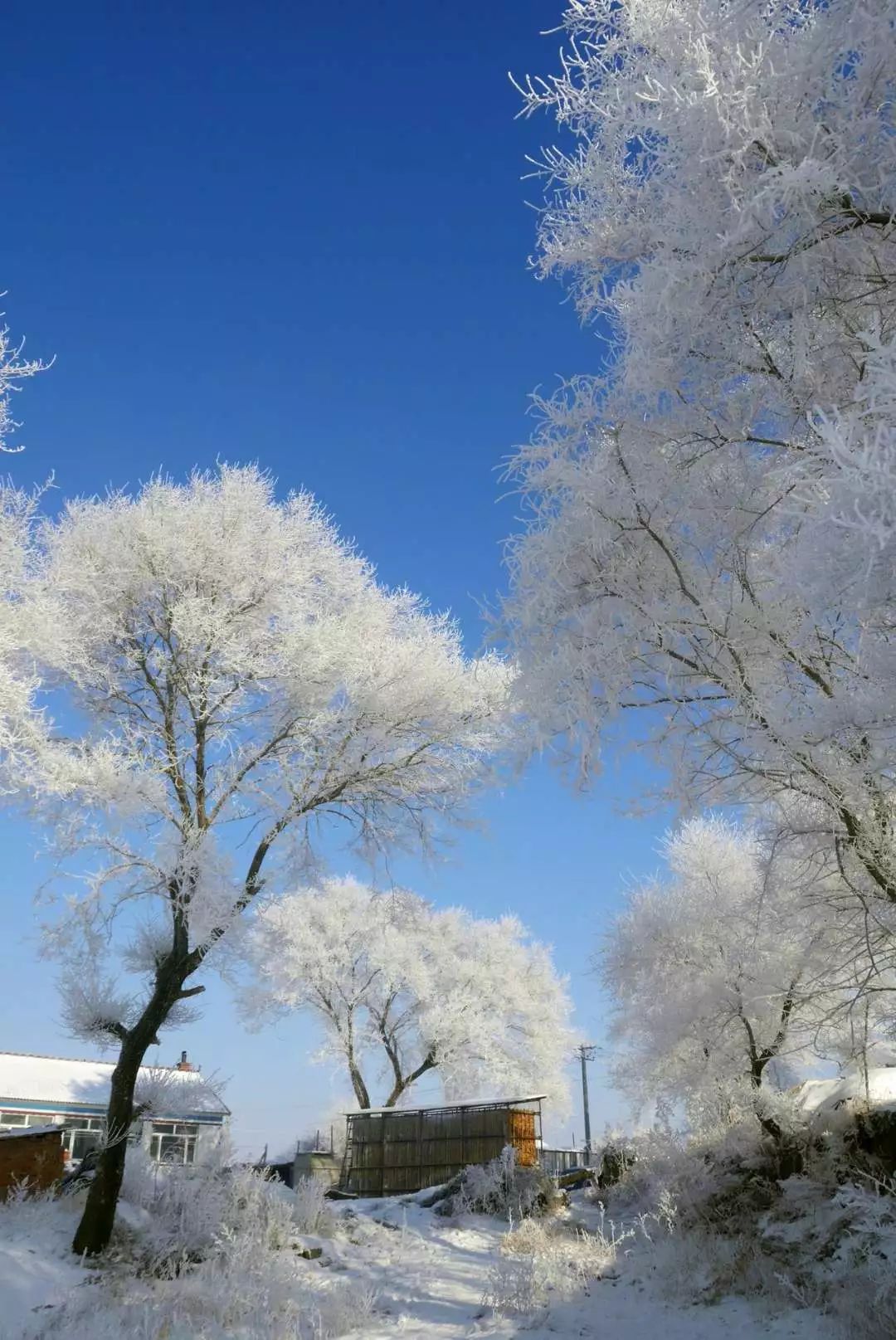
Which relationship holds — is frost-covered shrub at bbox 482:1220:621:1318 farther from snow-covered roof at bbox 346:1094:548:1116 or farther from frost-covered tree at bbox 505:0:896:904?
snow-covered roof at bbox 346:1094:548:1116

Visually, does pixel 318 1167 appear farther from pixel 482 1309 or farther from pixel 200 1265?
pixel 482 1309

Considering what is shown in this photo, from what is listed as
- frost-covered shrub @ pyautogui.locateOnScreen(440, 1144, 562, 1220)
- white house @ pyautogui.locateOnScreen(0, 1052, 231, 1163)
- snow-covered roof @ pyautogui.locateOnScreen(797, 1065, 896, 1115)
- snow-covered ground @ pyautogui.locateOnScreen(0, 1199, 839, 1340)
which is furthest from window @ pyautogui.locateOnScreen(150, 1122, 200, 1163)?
snow-covered roof @ pyautogui.locateOnScreen(797, 1065, 896, 1115)

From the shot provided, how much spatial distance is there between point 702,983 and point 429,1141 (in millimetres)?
8132

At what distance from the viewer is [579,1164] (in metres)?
35.2

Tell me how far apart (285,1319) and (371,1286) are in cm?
278

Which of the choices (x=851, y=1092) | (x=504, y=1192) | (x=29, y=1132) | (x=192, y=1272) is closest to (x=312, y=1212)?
(x=192, y=1272)

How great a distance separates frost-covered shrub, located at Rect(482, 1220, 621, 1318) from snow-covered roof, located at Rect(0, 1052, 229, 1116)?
71.2 feet

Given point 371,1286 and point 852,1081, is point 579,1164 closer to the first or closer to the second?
point 852,1081

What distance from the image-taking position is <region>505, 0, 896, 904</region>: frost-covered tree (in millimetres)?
4883

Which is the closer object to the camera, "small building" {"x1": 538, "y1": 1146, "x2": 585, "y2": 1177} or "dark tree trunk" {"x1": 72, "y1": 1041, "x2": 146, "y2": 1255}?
"dark tree trunk" {"x1": 72, "y1": 1041, "x2": 146, "y2": 1255}

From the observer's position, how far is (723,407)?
21.9ft

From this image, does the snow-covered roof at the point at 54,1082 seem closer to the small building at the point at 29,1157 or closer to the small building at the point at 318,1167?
the small building at the point at 318,1167

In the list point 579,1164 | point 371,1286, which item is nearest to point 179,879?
point 371,1286

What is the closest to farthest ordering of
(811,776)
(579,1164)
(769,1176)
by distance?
(811,776)
(769,1176)
(579,1164)
